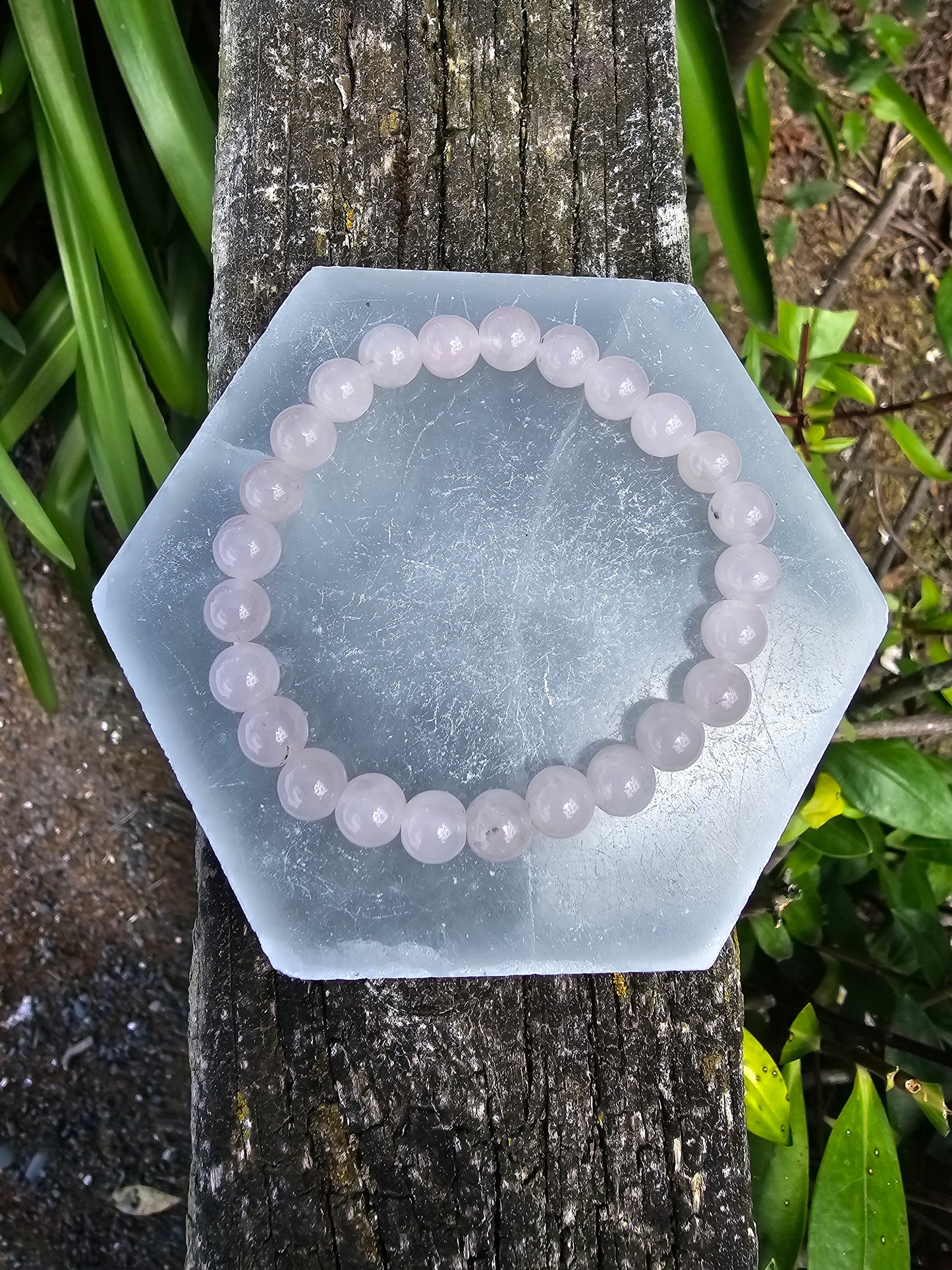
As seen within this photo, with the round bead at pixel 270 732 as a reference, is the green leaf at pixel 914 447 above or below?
below

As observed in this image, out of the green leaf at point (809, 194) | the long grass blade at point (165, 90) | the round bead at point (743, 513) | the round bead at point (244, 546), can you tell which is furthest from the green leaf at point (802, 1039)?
the green leaf at point (809, 194)

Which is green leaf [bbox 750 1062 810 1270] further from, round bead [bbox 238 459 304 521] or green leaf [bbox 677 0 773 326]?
green leaf [bbox 677 0 773 326]

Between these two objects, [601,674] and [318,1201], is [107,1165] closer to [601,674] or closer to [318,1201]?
[318,1201]

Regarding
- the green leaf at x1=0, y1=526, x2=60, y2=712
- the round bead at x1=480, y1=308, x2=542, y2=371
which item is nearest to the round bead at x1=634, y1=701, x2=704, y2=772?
the round bead at x1=480, y1=308, x2=542, y2=371

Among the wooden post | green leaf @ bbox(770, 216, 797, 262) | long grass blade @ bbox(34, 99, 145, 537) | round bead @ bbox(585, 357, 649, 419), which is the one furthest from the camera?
green leaf @ bbox(770, 216, 797, 262)

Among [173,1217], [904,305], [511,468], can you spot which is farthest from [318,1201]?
[904,305]

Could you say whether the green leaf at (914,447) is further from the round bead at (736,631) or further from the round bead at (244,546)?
the round bead at (244,546)
